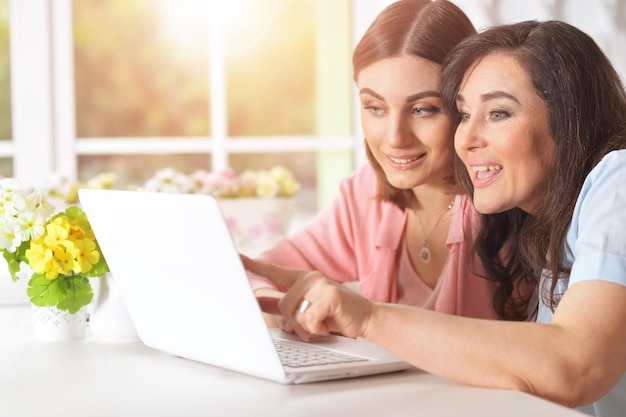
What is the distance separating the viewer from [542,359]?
1.07 m

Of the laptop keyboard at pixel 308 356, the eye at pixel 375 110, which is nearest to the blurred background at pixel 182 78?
the eye at pixel 375 110

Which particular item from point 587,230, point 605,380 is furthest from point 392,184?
point 605,380

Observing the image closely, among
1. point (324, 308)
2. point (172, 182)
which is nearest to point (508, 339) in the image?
point (324, 308)

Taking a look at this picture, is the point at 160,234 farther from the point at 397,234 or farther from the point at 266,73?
the point at 266,73

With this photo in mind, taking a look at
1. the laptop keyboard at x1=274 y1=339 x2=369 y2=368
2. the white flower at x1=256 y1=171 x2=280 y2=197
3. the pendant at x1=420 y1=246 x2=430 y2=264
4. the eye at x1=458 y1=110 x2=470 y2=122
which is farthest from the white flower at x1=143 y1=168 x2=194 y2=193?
the laptop keyboard at x1=274 y1=339 x2=369 y2=368

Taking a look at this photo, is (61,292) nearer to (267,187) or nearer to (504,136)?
(504,136)

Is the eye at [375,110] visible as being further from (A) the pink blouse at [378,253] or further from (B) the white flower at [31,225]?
(B) the white flower at [31,225]

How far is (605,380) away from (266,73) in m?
8.06

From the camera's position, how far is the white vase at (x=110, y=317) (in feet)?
4.78

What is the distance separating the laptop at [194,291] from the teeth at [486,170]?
0.30m

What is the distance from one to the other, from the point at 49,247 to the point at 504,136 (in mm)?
699

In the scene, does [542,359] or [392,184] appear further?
[392,184]

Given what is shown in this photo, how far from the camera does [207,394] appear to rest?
110 cm

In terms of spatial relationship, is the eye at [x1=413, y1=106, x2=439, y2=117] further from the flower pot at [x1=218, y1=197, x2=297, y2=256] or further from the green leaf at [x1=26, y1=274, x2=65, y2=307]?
the flower pot at [x1=218, y1=197, x2=297, y2=256]
